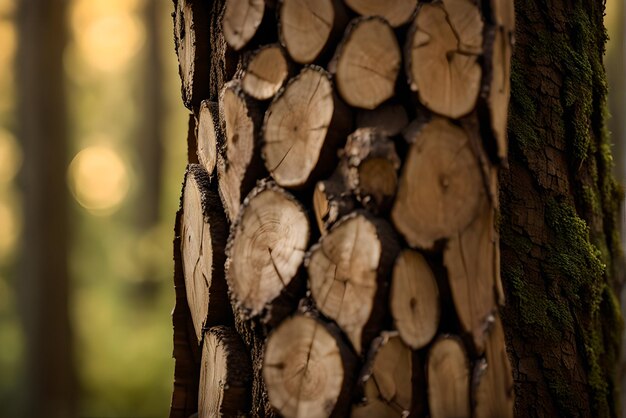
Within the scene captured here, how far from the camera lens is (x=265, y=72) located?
1183 mm

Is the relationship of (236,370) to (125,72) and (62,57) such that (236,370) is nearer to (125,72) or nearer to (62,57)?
Result: (62,57)

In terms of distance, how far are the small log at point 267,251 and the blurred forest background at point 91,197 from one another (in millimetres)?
1849

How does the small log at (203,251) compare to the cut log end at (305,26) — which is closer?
the cut log end at (305,26)

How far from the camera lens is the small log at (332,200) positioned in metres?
1.07

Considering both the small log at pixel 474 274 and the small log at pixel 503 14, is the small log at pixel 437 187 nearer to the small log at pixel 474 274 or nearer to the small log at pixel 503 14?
the small log at pixel 474 274

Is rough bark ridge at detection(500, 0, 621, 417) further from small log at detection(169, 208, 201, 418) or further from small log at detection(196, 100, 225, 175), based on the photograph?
small log at detection(169, 208, 201, 418)

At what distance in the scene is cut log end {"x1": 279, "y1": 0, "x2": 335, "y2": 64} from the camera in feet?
3.59

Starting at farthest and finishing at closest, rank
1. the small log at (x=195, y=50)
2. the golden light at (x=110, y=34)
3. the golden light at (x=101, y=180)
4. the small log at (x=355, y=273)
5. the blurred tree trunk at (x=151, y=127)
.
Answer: the golden light at (x=101, y=180), the blurred tree trunk at (x=151, y=127), the golden light at (x=110, y=34), the small log at (x=195, y=50), the small log at (x=355, y=273)

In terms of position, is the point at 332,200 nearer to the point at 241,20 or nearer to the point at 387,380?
the point at 387,380

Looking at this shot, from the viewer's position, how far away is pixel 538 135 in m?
1.37

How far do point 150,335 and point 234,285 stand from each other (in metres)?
4.80

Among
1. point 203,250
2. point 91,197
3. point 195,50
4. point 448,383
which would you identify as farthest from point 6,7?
point 448,383

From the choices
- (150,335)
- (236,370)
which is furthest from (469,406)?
(150,335)

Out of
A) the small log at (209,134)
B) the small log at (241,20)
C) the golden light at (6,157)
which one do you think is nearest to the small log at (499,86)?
the small log at (241,20)
